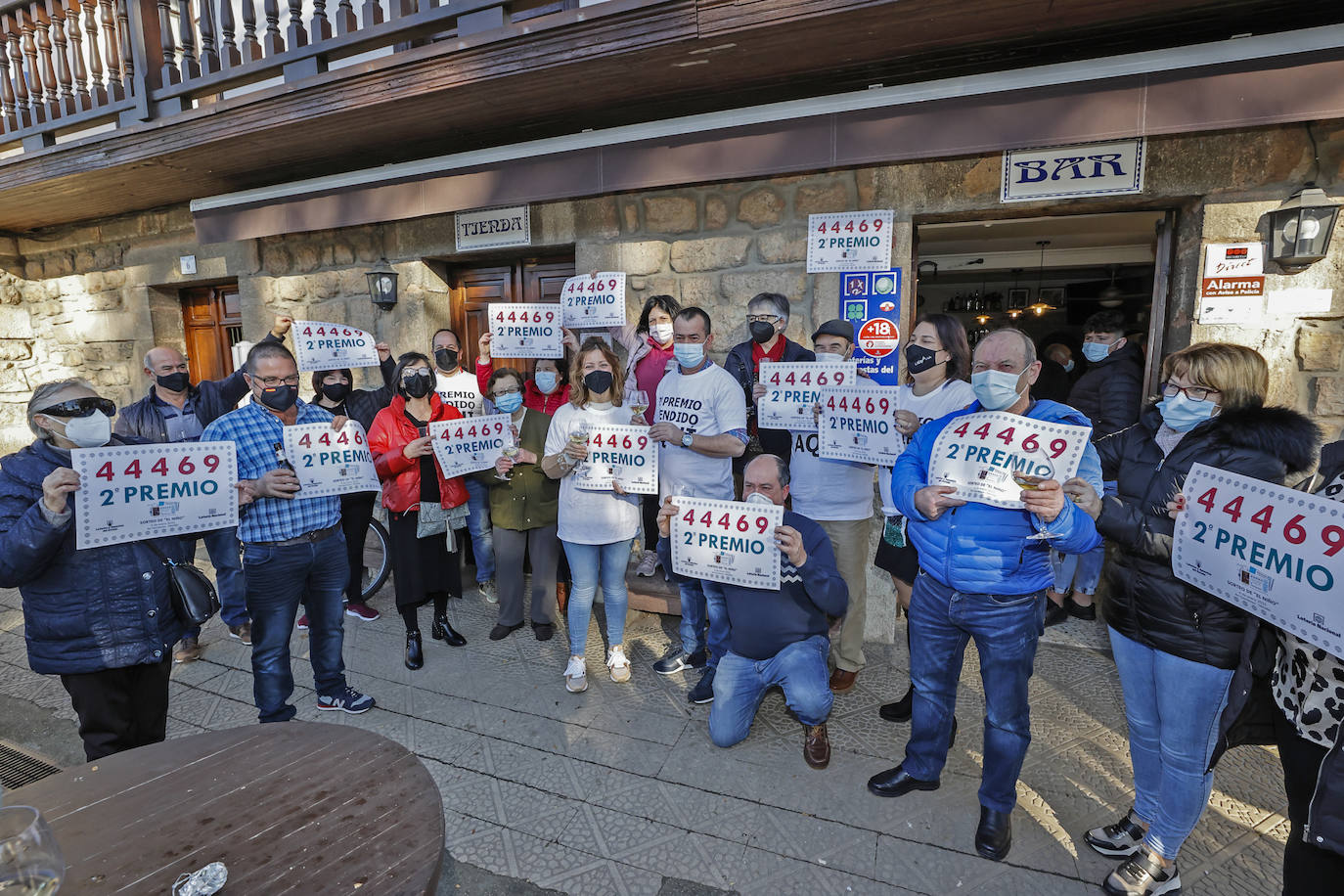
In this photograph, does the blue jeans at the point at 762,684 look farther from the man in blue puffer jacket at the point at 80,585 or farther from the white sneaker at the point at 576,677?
the man in blue puffer jacket at the point at 80,585

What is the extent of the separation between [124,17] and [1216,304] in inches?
352

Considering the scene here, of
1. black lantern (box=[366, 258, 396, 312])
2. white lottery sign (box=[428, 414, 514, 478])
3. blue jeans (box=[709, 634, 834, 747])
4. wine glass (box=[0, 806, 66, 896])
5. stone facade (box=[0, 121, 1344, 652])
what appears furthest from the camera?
black lantern (box=[366, 258, 396, 312])

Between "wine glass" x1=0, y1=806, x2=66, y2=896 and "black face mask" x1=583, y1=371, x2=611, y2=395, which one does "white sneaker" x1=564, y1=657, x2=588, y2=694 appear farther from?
"wine glass" x1=0, y1=806, x2=66, y2=896

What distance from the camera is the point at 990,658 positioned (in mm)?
2502

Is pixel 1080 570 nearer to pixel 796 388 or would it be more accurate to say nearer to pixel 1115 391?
pixel 1115 391

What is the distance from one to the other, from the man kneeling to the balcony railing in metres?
3.17

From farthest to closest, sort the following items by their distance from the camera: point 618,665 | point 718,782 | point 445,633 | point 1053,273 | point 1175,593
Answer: point 1053,273 < point 445,633 < point 618,665 < point 718,782 < point 1175,593

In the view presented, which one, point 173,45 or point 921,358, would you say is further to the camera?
point 173,45

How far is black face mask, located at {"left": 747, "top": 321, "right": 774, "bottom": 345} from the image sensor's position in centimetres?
402

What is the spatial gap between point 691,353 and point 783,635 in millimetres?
1696

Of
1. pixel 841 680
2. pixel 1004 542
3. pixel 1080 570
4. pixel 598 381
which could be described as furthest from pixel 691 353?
pixel 1080 570

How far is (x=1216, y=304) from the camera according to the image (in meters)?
3.74

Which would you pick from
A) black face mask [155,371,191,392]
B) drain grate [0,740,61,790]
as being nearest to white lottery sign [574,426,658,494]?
black face mask [155,371,191,392]

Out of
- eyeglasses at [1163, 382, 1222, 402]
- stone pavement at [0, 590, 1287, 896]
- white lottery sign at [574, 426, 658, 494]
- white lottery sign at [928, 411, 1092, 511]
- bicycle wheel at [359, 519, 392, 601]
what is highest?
eyeglasses at [1163, 382, 1222, 402]
